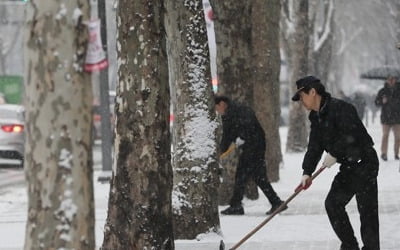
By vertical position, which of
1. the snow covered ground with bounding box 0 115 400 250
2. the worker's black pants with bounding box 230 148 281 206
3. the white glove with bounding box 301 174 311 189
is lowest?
the snow covered ground with bounding box 0 115 400 250

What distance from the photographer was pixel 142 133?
27.3 ft

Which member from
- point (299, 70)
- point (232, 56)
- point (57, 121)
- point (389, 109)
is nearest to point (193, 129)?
point (232, 56)

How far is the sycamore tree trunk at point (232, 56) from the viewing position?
13336mm

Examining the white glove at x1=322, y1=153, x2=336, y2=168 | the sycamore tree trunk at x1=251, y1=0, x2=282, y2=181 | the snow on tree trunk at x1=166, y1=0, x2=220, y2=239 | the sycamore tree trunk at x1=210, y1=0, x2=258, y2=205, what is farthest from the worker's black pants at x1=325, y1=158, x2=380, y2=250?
the sycamore tree trunk at x1=251, y1=0, x2=282, y2=181

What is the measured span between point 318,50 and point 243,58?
22531 millimetres

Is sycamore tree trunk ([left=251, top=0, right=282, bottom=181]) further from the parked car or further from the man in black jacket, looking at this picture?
the parked car

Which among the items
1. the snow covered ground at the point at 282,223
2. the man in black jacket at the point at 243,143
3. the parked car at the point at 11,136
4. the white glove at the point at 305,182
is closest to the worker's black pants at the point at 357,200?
the white glove at the point at 305,182

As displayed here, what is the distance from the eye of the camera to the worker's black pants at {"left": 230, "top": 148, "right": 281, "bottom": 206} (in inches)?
481

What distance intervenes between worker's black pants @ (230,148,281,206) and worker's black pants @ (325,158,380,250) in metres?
3.71

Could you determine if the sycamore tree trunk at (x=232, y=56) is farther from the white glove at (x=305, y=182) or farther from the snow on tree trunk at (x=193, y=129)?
the white glove at (x=305, y=182)

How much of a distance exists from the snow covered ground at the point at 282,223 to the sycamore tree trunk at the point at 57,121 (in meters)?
4.36

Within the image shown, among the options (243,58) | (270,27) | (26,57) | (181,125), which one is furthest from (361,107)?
(26,57)

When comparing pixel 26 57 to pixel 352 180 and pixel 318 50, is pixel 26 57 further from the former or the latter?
pixel 318 50

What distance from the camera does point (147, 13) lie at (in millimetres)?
8258
